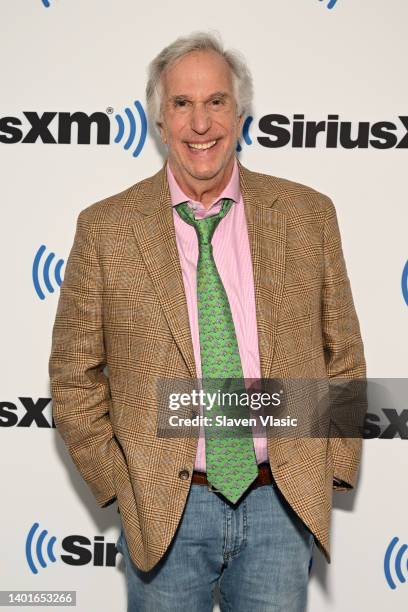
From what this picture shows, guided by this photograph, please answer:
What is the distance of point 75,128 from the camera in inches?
91.8

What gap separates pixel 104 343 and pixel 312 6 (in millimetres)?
1260

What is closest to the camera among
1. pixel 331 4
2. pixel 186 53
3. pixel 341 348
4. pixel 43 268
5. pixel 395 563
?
pixel 186 53

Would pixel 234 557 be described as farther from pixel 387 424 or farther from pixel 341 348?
pixel 387 424

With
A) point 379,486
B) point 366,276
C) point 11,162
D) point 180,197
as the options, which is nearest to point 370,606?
point 379,486

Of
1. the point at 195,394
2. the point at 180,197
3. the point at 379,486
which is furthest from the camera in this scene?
the point at 379,486

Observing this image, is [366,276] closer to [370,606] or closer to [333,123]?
[333,123]

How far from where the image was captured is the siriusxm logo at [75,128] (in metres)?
2.32

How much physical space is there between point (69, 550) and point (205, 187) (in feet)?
4.85

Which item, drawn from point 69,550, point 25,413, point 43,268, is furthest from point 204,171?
point 69,550

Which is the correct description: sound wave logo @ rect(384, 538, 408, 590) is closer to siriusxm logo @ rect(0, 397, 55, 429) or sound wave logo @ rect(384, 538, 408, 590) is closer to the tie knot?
siriusxm logo @ rect(0, 397, 55, 429)

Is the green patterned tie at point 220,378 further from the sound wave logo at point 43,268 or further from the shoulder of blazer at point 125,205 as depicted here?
the sound wave logo at point 43,268

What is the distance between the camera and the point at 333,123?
231 cm

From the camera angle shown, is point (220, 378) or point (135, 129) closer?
point (220, 378)

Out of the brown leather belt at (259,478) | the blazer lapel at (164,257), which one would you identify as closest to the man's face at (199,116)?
the blazer lapel at (164,257)
